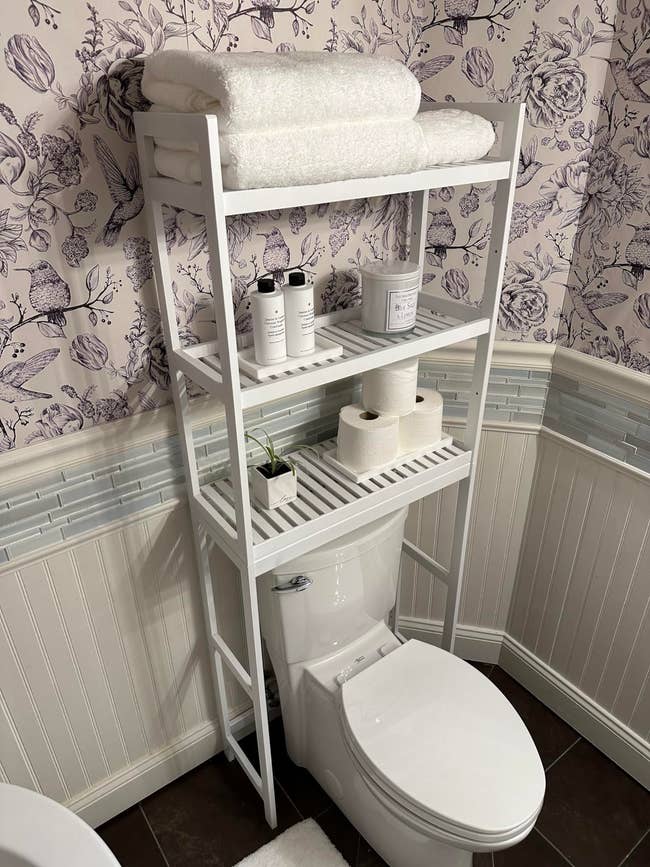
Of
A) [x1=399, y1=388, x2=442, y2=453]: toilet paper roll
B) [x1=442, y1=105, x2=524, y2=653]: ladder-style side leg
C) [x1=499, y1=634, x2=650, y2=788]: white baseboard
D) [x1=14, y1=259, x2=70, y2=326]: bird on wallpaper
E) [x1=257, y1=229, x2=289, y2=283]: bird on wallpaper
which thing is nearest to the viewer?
[x1=14, y1=259, x2=70, y2=326]: bird on wallpaper

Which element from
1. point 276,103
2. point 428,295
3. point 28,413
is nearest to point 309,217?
point 428,295

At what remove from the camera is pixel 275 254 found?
1268 mm

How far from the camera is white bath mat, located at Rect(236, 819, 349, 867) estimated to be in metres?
1.45

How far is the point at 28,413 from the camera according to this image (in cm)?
110

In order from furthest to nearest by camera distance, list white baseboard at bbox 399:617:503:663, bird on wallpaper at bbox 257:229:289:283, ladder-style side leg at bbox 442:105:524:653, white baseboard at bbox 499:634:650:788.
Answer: white baseboard at bbox 399:617:503:663
white baseboard at bbox 499:634:650:788
bird on wallpaper at bbox 257:229:289:283
ladder-style side leg at bbox 442:105:524:653

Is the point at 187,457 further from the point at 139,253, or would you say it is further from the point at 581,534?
the point at 581,534

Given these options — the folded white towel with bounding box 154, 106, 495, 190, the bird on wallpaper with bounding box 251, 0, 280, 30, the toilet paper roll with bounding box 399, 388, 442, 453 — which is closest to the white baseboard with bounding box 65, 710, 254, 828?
the toilet paper roll with bounding box 399, 388, 442, 453

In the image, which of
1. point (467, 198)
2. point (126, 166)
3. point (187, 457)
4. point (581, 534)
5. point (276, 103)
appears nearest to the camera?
point (276, 103)

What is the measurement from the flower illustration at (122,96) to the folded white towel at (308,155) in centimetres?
8

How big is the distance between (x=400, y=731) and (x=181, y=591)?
0.56 m

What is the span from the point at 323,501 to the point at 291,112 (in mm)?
700

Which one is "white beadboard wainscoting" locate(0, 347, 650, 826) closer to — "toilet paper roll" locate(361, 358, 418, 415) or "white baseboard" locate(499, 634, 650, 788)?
"white baseboard" locate(499, 634, 650, 788)

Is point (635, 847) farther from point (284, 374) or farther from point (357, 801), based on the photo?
point (284, 374)

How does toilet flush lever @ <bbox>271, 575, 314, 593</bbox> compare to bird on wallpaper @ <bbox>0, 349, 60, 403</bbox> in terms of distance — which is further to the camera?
toilet flush lever @ <bbox>271, 575, 314, 593</bbox>
